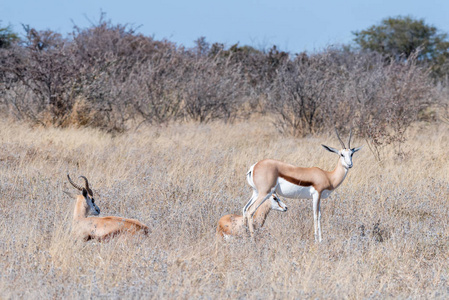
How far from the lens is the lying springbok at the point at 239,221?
536 cm

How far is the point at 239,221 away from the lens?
18.1 feet

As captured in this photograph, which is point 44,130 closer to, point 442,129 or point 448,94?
point 442,129

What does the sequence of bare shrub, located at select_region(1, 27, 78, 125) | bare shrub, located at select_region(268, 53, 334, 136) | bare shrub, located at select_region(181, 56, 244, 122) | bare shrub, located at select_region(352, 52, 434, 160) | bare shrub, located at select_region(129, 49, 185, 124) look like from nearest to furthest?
bare shrub, located at select_region(1, 27, 78, 125)
bare shrub, located at select_region(352, 52, 434, 160)
bare shrub, located at select_region(268, 53, 334, 136)
bare shrub, located at select_region(129, 49, 185, 124)
bare shrub, located at select_region(181, 56, 244, 122)

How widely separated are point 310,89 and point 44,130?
207 inches

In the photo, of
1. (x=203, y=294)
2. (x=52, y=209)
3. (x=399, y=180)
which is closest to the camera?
(x=203, y=294)

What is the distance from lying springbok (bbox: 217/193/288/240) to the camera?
536cm

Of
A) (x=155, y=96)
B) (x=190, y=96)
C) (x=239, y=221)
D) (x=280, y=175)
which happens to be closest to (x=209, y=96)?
(x=190, y=96)

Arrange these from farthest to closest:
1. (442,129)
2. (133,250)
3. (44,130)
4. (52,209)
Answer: (442,129) < (44,130) < (52,209) < (133,250)

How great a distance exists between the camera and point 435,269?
4570 millimetres

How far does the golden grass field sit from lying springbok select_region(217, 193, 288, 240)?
139 millimetres

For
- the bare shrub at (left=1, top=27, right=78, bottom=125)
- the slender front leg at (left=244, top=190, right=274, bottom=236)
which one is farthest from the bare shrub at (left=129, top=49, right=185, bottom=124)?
the slender front leg at (left=244, top=190, right=274, bottom=236)

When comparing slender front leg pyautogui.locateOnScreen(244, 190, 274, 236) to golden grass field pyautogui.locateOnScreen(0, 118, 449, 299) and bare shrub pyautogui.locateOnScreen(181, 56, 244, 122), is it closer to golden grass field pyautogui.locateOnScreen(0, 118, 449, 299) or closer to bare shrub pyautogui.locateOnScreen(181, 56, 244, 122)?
golden grass field pyautogui.locateOnScreen(0, 118, 449, 299)

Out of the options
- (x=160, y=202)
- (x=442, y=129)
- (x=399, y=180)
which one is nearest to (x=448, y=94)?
(x=442, y=129)

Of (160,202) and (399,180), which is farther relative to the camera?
(399,180)
